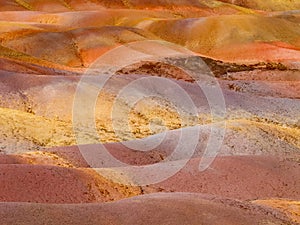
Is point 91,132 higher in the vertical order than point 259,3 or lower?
lower

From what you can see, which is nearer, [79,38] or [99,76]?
[99,76]

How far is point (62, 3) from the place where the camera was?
258ft

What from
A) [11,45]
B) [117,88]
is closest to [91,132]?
[117,88]

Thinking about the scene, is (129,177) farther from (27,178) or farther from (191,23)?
(191,23)

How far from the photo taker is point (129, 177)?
A: 528 inches

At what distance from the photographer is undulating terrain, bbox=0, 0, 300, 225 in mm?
9375

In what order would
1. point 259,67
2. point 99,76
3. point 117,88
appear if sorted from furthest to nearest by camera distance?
point 259,67 → point 99,76 → point 117,88

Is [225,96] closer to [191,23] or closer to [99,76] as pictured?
[99,76]

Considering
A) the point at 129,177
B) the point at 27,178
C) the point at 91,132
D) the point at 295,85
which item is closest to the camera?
the point at 27,178

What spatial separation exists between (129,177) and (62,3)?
6838cm

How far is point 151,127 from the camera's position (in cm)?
2225

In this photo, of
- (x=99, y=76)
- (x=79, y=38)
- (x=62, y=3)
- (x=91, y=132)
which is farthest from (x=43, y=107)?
(x=62, y=3)

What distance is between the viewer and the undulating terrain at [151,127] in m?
9.38

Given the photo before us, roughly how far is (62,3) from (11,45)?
3890 cm
